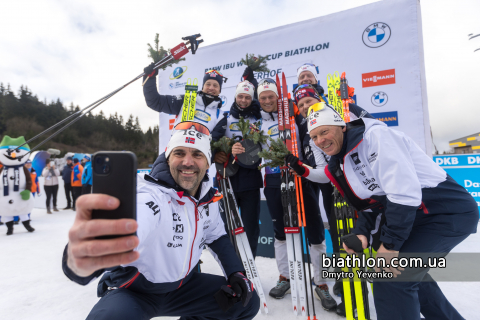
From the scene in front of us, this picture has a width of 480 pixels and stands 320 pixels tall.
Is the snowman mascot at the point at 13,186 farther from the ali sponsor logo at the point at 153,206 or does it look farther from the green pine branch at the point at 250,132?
the ali sponsor logo at the point at 153,206

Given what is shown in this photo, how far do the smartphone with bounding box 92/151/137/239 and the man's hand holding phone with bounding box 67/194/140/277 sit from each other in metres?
0.02

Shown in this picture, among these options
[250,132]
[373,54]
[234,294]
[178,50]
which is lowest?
[234,294]

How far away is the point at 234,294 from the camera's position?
1.57 metres

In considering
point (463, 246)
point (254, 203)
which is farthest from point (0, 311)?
point (463, 246)

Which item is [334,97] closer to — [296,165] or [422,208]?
[296,165]

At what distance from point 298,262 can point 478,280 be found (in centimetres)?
217

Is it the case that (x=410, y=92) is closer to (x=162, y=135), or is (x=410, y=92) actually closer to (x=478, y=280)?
(x=478, y=280)

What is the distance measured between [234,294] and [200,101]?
7.88 ft

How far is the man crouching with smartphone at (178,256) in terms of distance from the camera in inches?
53.2

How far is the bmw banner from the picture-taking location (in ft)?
12.3

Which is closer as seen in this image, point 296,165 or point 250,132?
point 296,165

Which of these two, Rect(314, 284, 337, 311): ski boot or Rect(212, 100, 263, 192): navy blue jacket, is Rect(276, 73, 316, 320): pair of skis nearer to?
Rect(314, 284, 337, 311): ski boot

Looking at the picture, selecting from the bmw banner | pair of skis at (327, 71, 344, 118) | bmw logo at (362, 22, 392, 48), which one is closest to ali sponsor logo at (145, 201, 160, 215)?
pair of skis at (327, 71, 344, 118)

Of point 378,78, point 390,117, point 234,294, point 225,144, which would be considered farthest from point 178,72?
point 234,294
